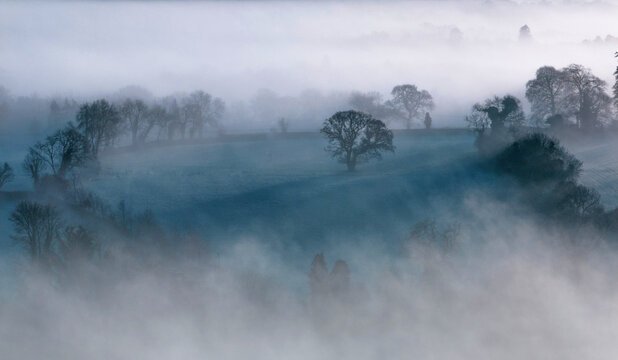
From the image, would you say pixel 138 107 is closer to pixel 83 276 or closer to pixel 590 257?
pixel 83 276

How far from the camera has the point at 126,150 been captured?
71750 millimetres

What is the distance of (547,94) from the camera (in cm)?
7156

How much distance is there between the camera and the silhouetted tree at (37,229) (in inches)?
1490

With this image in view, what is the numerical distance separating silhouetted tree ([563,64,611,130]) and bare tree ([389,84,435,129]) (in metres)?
24.4

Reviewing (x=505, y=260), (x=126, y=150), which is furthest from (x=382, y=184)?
(x=126, y=150)

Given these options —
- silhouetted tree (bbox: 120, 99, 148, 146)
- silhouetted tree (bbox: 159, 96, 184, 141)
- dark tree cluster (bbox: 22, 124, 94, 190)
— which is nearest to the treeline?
dark tree cluster (bbox: 22, 124, 94, 190)

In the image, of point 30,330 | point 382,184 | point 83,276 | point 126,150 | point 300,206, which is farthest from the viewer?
point 126,150

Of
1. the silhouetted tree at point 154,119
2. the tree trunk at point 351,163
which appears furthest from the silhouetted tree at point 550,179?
the silhouetted tree at point 154,119

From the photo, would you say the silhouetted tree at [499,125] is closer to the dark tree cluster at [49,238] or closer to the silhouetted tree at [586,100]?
the silhouetted tree at [586,100]

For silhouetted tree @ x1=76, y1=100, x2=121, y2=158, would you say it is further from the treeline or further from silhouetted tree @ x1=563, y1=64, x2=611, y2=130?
silhouetted tree @ x1=563, y1=64, x2=611, y2=130

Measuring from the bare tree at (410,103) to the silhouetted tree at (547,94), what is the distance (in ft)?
64.1

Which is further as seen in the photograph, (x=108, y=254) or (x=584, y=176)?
(x=584, y=176)

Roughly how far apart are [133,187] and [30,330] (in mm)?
20811

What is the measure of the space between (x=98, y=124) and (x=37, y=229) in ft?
96.5
